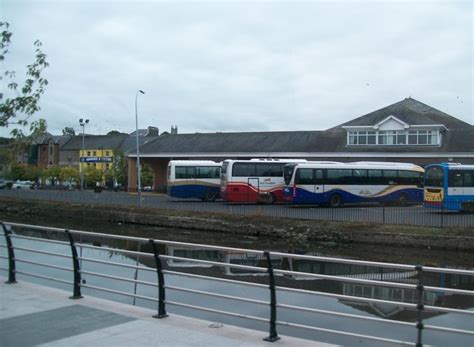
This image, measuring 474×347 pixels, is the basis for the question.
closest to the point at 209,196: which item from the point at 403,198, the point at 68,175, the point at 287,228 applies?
the point at 403,198

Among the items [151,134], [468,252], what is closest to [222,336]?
[468,252]

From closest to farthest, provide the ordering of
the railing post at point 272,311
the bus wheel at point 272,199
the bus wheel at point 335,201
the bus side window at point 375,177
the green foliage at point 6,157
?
the railing post at point 272,311 → the green foliage at point 6,157 → the bus wheel at point 335,201 → the bus side window at point 375,177 → the bus wheel at point 272,199

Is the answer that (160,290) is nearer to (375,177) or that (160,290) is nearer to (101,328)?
(101,328)

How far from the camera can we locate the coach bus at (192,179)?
40.9m

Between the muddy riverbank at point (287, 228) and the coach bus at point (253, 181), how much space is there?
5.93 metres

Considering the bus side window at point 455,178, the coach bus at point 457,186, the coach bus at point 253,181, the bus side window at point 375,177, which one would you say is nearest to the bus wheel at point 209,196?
the coach bus at point 253,181

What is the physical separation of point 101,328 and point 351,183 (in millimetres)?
29730

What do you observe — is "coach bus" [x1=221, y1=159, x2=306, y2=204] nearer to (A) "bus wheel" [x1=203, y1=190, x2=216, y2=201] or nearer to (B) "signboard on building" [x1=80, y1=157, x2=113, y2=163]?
(A) "bus wheel" [x1=203, y1=190, x2=216, y2=201]

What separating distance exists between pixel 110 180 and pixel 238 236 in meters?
52.7

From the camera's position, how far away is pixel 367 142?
1960 inches

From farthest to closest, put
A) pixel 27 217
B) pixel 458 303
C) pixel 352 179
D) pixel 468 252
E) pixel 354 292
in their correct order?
pixel 27 217, pixel 352 179, pixel 468 252, pixel 354 292, pixel 458 303

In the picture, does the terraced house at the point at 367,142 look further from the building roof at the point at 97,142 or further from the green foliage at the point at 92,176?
the building roof at the point at 97,142

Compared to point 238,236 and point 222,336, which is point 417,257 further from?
point 222,336

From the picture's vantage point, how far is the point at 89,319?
693 centimetres
